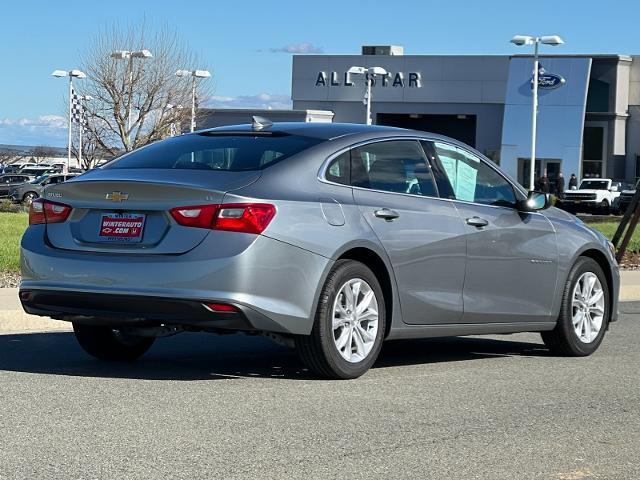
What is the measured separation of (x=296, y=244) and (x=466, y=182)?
203 centimetres

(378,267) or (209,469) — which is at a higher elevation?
(378,267)

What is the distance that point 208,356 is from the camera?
9.46 meters

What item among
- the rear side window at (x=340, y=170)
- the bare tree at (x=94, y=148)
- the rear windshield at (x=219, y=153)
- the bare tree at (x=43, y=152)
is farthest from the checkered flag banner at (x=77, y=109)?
the bare tree at (x=43, y=152)

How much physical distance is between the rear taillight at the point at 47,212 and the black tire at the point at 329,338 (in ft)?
5.35

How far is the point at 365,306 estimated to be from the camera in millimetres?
8117

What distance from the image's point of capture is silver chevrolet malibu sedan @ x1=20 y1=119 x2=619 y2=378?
296 inches

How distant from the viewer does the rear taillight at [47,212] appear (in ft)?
26.1

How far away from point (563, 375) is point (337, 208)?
6.81 ft

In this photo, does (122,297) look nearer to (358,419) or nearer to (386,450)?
(358,419)

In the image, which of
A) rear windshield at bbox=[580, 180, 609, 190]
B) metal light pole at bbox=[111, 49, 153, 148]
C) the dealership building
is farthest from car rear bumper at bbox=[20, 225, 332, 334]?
the dealership building

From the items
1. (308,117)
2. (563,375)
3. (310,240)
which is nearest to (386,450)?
(310,240)

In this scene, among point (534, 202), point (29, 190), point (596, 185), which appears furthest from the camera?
point (596, 185)

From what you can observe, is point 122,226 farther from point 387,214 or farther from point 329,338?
point 387,214

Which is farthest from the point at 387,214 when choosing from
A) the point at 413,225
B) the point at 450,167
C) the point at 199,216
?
the point at 199,216
